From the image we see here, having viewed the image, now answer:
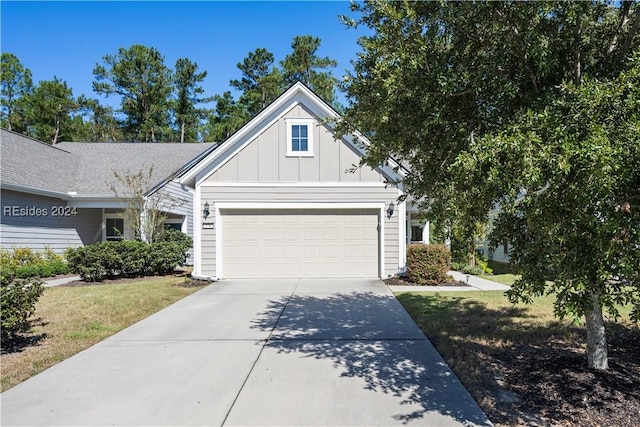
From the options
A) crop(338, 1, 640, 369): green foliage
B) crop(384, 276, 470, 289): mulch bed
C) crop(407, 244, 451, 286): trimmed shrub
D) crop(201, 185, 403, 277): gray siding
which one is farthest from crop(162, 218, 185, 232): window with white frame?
crop(338, 1, 640, 369): green foliage

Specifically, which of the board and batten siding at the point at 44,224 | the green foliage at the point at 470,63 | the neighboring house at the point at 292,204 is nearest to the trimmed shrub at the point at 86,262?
the board and batten siding at the point at 44,224

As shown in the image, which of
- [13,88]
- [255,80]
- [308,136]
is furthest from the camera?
[13,88]

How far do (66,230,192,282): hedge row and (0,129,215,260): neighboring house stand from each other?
239cm

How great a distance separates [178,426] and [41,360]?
2899 millimetres

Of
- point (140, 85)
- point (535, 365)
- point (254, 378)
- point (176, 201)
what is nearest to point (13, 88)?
point (140, 85)

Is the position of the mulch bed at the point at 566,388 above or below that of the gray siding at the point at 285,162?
below

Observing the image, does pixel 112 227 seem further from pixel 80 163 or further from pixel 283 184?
pixel 283 184

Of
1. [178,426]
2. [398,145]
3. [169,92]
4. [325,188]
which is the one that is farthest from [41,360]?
[169,92]

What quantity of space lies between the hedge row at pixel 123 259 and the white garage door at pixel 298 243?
309 cm

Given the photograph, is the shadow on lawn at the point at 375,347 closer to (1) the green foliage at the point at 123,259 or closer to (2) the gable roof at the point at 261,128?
(2) the gable roof at the point at 261,128

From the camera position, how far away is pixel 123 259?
491 inches

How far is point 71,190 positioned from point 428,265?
13.7 meters

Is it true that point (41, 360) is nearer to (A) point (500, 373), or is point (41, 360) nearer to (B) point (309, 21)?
(A) point (500, 373)

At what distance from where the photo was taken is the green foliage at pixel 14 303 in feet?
16.7
